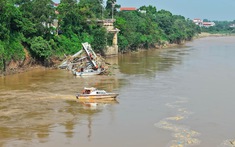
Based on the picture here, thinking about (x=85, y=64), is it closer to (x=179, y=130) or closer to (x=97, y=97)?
(x=97, y=97)

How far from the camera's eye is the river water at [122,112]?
21000 millimetres

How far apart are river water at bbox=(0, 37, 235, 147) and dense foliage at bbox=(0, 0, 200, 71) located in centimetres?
375

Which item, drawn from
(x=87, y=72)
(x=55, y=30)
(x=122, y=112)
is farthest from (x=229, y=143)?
(x=55, y=30)

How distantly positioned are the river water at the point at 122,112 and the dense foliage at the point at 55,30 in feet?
12.3

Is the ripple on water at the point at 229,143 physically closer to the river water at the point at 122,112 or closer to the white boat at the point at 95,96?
the river water at the point at 122,112

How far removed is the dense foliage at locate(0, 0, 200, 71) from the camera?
139ft

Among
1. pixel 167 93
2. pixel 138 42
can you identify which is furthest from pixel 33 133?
pixel 138 42

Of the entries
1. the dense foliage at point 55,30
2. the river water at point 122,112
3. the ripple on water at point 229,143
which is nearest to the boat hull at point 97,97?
the river water at point 122,112

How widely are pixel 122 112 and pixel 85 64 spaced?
20003 millimetres

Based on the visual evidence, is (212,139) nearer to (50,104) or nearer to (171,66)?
(50,104)

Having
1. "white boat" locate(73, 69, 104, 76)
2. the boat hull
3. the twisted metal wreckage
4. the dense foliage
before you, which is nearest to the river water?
the boat hull

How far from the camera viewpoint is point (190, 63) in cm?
5559

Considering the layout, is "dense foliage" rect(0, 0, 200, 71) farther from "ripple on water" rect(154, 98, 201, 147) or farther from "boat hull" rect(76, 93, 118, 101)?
"ripple on water" rect(154, 98, 201, 147)

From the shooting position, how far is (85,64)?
45719 mm
